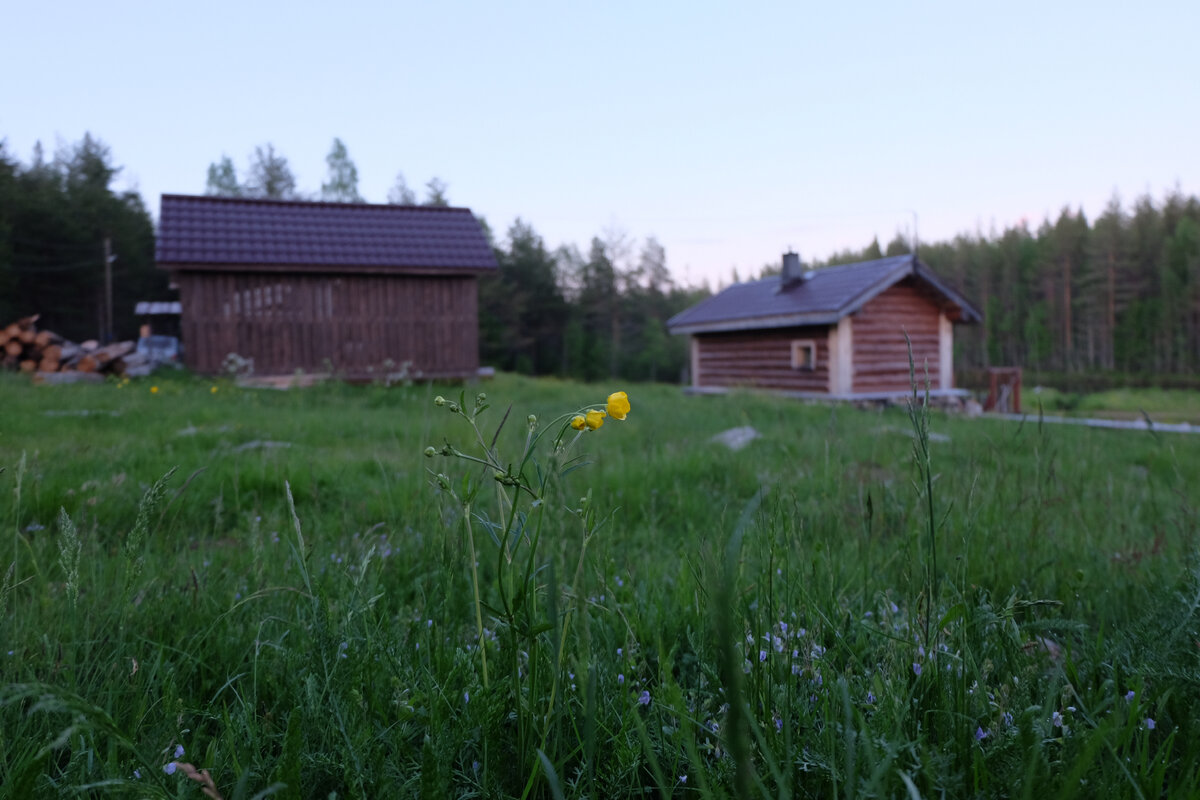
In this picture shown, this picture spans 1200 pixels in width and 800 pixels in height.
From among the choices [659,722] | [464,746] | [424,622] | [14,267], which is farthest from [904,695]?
[14,267]

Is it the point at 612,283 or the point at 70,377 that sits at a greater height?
the point at 612,283

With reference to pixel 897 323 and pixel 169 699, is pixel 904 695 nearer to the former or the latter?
pixel 169 699

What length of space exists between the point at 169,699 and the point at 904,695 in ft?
4.43

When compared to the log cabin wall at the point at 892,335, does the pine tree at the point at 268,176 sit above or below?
above

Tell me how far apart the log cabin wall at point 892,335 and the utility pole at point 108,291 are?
3494 cm

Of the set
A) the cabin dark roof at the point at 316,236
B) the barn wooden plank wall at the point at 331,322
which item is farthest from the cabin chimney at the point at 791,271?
the barn wooden plank wall at the point at 331,322

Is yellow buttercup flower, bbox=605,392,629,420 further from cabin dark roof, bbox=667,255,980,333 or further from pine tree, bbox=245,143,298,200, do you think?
pine tree, bbox=245,143,298,200

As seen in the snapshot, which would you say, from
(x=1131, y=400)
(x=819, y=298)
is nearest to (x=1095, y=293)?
(x=1131, y=400)

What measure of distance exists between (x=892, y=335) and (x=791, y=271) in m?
3.54

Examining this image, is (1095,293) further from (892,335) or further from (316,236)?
(316,236)

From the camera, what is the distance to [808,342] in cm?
1831

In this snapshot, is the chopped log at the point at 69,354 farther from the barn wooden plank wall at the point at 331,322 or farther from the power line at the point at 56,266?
the power line at the point at 56,266

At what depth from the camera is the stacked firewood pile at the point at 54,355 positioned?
49.1 feet

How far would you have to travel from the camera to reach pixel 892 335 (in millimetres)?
18000
